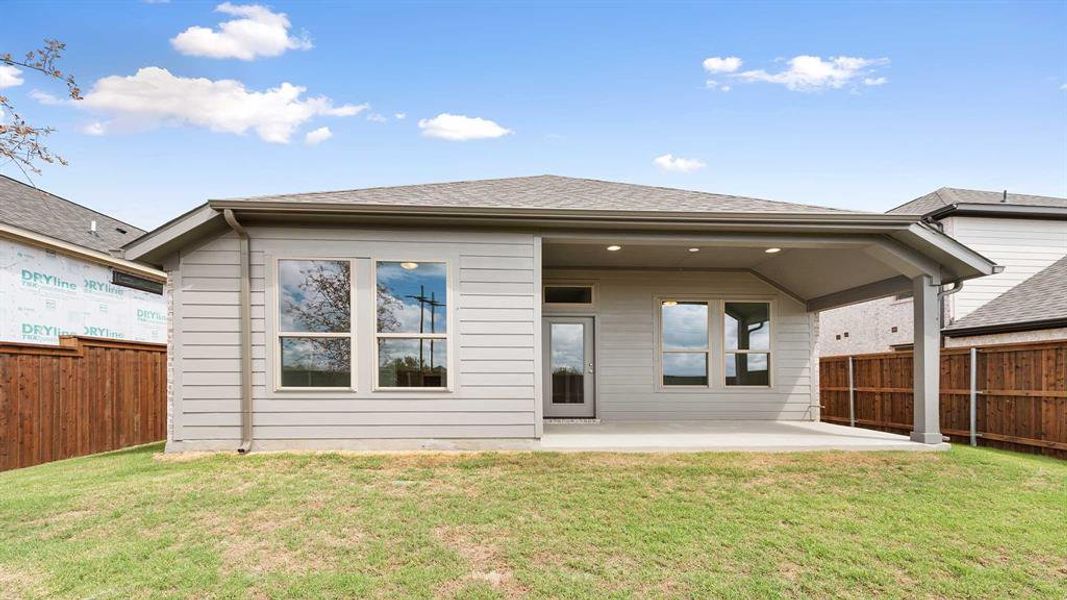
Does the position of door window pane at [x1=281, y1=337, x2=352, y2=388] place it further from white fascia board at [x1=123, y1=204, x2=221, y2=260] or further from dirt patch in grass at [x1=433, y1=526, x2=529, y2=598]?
dirt patch in grass at [x1=433, y1=526, x2=529, y2=598]

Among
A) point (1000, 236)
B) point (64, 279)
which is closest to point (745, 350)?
point (1000, 236)

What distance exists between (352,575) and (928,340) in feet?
22.7

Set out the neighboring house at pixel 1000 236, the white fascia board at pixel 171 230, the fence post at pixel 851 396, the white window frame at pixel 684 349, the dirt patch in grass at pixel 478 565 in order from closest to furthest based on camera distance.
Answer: the dirt patch in grass at pixel 478 565 → the white fascia board at pixel 171 230 → the white window frame at pixel 684 349 → the fence post at pixel 851 396 → the neighboring house at pixel 1000 236

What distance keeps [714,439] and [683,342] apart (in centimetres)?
269

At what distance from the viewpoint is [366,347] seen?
245 inches

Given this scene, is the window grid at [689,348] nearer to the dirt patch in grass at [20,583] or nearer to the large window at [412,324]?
the large window at [412,324]

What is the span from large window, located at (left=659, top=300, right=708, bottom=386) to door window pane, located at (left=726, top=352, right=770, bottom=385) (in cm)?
47

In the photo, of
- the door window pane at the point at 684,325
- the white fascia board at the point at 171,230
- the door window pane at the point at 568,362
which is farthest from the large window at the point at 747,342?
the white fascia board at the point at 171,230

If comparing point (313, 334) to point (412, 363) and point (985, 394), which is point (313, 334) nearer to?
point (412, 363)

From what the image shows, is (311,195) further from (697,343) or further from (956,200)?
(956,200)

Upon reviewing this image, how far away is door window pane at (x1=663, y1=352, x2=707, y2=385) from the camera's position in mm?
A: 9320

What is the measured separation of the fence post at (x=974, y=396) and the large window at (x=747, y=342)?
9.07ft

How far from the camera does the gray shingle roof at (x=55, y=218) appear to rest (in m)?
8.56

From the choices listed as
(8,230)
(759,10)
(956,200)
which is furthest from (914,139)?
(8,230)
